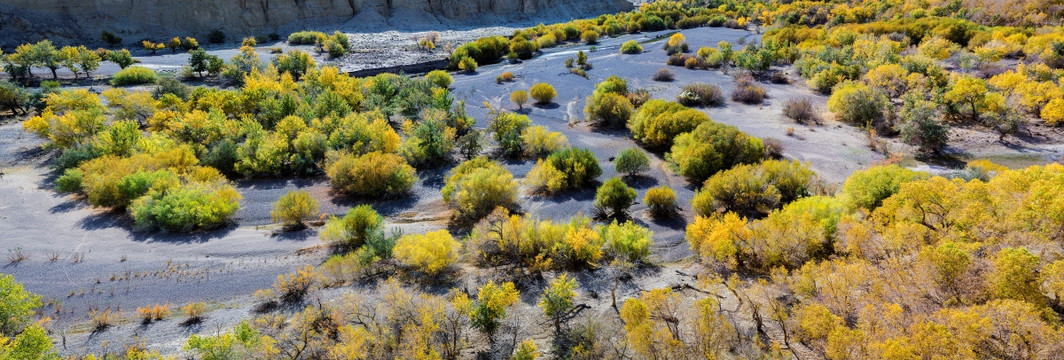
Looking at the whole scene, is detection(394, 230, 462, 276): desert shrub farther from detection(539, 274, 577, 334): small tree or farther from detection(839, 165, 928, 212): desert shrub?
detection(839, 165, 928, 212): desert shrub

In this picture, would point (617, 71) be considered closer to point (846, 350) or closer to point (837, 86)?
point (837, 86)

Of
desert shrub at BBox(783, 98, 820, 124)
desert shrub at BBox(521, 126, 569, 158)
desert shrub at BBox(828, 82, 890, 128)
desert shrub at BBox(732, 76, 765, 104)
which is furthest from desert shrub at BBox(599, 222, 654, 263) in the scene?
desert shrub at BBox(732, 76, 765, 104)

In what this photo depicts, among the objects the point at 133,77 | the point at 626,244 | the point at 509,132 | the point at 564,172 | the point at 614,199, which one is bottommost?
the point at 626,244

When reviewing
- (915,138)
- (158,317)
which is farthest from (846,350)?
(915,138)

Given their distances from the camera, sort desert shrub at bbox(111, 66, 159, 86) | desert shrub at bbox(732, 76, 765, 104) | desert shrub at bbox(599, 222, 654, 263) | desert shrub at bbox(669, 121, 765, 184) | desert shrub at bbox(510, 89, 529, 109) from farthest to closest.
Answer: desert shrub at bbox(111, 66, 159, 86), desert shrub at bbox(510, 89, 529, 109), desert shrub at bbox(732, 76, 765, 104), desert shrub at bbox(669, 121, 765, 184), desert shrub at bbox(599, 222, 654, 263)

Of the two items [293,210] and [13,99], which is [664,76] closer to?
[293,210]

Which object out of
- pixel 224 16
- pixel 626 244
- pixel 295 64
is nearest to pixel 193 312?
pixel 626 244
